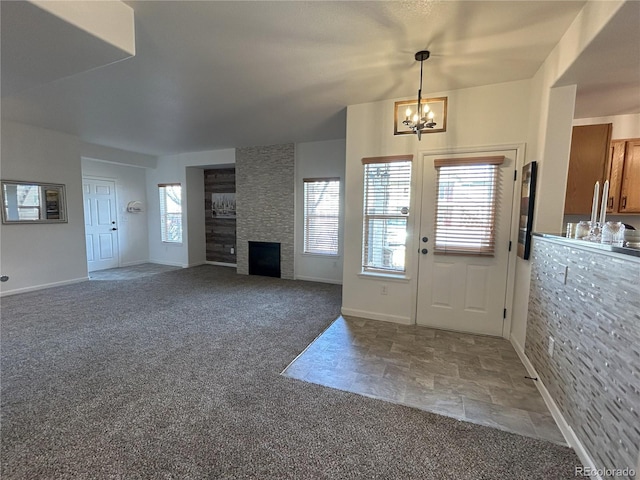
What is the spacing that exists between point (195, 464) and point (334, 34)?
9.48 ft

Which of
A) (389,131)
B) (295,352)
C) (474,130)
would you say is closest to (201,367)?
(295,352)

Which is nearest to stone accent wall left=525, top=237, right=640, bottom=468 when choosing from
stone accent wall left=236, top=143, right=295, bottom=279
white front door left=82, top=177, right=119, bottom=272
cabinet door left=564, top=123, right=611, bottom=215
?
cabinet door left=564, top=123, right=611, bottom=215

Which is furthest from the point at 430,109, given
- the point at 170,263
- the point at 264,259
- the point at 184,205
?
the point at 170,263

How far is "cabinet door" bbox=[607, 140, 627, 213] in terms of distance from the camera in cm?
313

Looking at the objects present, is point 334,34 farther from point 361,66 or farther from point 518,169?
point 518,169

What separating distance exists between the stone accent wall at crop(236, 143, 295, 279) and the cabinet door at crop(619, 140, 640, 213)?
458 cm

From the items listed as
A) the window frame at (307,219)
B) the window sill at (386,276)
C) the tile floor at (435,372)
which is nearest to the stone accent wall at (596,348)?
the tile floor at (435,372)

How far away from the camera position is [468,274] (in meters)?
3.16

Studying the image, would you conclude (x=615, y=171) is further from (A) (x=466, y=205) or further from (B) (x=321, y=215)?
(B) (x=321, y=215)

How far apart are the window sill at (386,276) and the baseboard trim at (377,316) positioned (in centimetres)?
45

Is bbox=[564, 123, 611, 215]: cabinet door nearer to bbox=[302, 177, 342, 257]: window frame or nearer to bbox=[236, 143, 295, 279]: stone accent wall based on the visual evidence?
bbox=[302, 177, 342, 257]: window frame

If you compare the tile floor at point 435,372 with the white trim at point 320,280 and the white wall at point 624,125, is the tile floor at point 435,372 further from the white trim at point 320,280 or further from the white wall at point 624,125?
the white wall at point 624,125

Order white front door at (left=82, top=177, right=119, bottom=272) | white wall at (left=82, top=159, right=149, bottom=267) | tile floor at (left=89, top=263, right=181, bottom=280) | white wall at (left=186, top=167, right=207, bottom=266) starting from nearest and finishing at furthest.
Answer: tile floor at (left=89, top=263, right=181, bottom=280) → white front door at (left=82, top=177, right=119, bottom=272) → white wall at (left=82, top=159, right=149, bottom=267) → white wall at (left=186, top=167, right=207, bottom=266)

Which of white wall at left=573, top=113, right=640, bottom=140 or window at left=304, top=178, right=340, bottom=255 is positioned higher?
white wall at left=573, top=113, right=640, bottom=140
